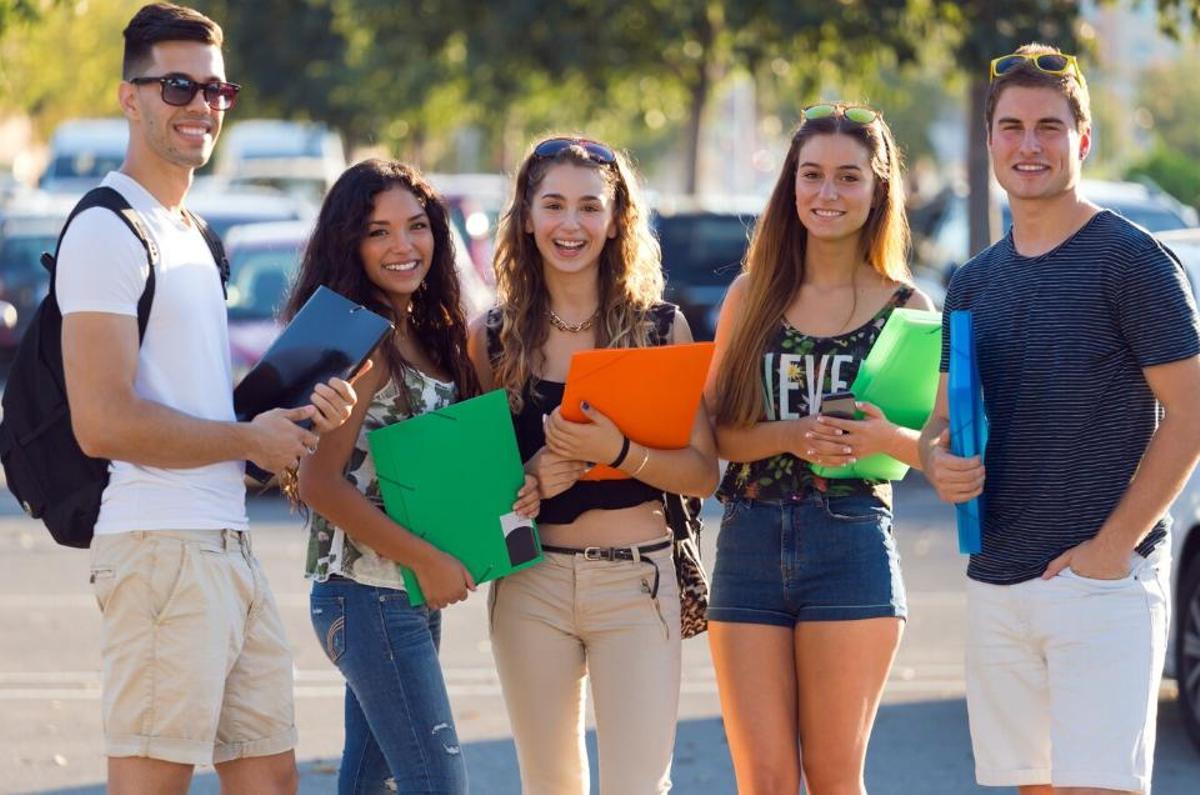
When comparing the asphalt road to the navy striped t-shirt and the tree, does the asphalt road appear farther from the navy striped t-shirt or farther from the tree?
the tree

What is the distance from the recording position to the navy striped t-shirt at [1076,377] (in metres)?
4.05

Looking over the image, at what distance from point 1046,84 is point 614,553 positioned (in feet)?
4.70

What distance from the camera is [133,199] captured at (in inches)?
165

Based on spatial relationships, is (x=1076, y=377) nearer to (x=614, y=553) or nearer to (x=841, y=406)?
(x=841, y=406)

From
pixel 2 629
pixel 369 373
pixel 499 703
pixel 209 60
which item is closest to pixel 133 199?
pixel 209 60

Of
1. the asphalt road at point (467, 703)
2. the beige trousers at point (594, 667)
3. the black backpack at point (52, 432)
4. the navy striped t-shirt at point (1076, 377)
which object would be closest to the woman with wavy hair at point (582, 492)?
the beige trousers at point (594, 667)

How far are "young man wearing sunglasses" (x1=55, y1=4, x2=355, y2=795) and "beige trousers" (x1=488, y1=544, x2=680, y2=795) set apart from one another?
0.59m

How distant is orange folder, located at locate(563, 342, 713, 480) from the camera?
441 cm

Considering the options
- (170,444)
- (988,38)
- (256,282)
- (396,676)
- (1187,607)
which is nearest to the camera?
(170,444)

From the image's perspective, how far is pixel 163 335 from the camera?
13.5 ft

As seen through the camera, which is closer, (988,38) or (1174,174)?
(988,38)

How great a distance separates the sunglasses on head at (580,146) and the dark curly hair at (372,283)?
0.93ft

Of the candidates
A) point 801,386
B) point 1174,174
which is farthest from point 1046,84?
point 1174,174

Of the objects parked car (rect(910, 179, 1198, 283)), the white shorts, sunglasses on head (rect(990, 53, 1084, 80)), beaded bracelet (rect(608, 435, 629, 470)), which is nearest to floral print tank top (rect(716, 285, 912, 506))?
beaded bracelet (rect(608, 435, 629, 470))
